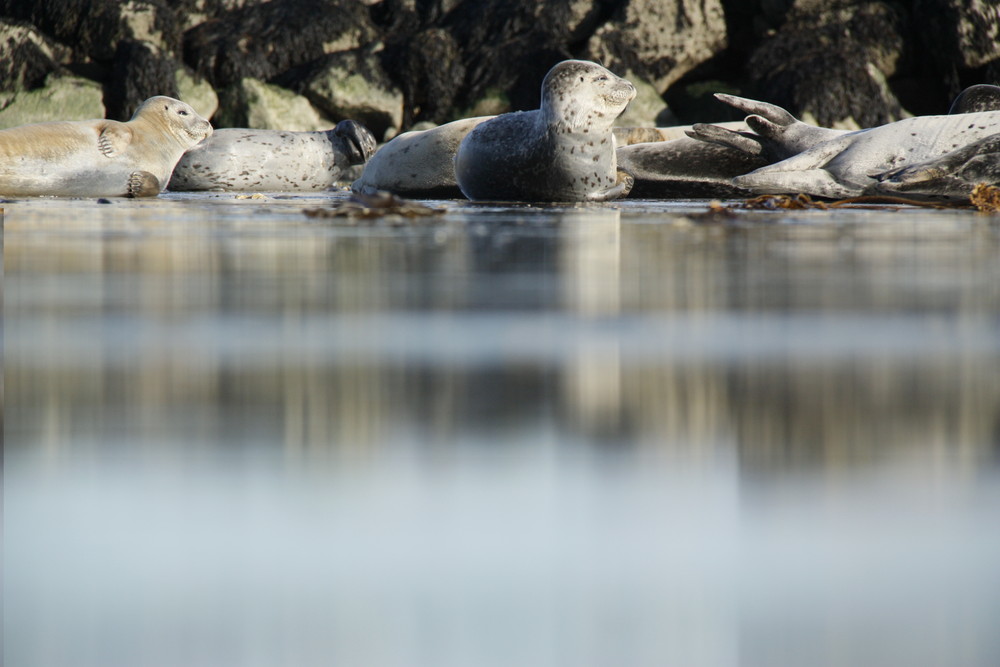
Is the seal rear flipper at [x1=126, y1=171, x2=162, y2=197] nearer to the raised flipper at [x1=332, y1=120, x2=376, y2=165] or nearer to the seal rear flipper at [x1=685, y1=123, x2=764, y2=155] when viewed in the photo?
the raised flipper at [x1=332, y1=120, x2=376, y2=165]

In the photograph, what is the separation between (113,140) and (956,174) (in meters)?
4.58

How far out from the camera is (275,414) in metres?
1.14

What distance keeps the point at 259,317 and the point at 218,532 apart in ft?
3.60

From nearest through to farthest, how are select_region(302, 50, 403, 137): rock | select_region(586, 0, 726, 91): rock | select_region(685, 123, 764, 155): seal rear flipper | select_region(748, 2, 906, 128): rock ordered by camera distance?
select_region(685, 123, 764, 155): seal rear flipper
select_region(748, 2, 906, 128): rock
select_region(302, 50, 403, 137): rock
select_region(586, 0, 726, 91): rock

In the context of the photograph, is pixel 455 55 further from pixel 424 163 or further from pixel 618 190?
pixel 618 190

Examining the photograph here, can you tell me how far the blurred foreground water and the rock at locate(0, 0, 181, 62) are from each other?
14.5 m

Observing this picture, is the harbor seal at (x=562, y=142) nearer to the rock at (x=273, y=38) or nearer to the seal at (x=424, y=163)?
the seal at (x=424, y=163)

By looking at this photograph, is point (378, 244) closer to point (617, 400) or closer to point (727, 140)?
point (617, 400)

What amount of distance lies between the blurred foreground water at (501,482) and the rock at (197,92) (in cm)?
1348

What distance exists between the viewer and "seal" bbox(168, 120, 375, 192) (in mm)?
9680

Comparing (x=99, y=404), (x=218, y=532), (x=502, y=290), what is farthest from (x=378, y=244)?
(x=218, y=532)

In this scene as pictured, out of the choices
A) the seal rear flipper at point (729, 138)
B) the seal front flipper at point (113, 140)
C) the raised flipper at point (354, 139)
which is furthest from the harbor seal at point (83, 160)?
the seal rear flipper at point (729, 138)

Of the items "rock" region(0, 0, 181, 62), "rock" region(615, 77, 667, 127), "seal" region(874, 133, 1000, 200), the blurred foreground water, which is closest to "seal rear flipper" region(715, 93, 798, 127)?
"seal" region(874, 133, 1000, 200)

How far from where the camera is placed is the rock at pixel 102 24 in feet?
51.5
